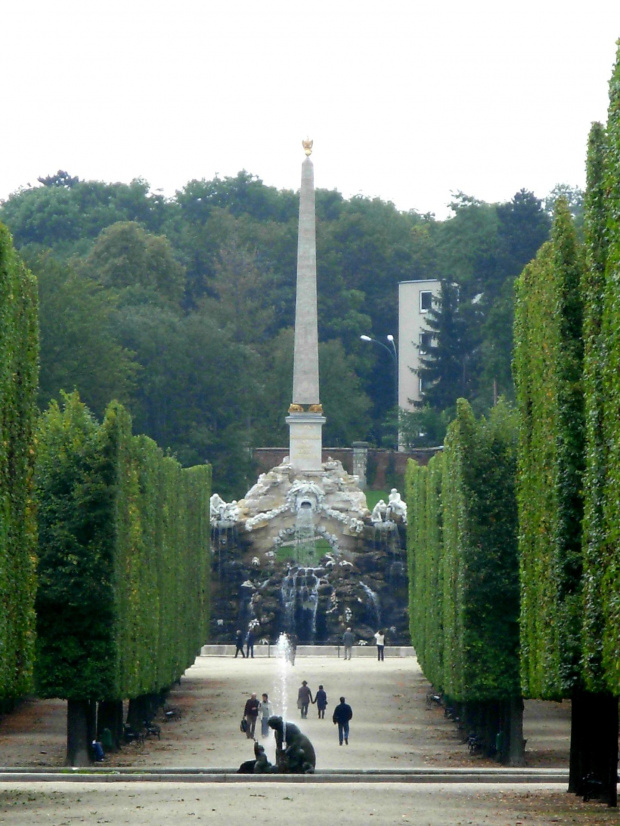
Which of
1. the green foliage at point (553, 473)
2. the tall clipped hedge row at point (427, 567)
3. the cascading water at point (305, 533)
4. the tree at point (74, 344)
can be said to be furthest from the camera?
the tree at point (74, 344)

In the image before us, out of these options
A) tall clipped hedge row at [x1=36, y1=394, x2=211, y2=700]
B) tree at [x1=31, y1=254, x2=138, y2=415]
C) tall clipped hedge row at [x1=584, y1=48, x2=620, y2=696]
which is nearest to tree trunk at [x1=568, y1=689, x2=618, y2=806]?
tall clipped hedge row at [x1=584, y1=48, x2=620, y2=696]

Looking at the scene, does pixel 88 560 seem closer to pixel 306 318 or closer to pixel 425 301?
pixel 306 318

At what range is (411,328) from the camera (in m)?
106

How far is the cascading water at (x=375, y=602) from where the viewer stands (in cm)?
6238

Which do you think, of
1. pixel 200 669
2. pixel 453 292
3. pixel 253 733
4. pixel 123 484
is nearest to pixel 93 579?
pixel 123 484

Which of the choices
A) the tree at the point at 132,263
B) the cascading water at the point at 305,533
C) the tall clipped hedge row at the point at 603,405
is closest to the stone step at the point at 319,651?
the cascading water at the point at 305,533

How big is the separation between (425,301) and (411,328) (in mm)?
2285

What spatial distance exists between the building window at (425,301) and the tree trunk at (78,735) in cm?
7597

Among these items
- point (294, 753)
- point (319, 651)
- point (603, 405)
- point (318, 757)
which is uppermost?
point (603, 405)

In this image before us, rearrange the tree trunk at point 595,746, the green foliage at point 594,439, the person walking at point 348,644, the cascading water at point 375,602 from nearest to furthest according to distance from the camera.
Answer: the green foliage at point 594,439 → the tree trunk at point 595,746 → the person walking at point 348,644 → the cascading water at point 375,602

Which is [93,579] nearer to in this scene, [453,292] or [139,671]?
[139,671]

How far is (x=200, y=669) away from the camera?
50.5 metres

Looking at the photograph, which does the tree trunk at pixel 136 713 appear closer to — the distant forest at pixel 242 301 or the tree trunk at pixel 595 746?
the tree trunk at pixel 595 746

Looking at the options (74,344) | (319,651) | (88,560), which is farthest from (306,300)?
(88,560)
